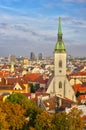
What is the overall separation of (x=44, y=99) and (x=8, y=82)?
1101 inches

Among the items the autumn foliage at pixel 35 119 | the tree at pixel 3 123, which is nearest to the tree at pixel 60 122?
the autumn foliage at pixel 35 119

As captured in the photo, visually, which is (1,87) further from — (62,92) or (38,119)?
(38,119)

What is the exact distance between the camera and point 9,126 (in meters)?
45.6

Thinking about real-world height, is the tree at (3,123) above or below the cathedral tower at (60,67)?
below

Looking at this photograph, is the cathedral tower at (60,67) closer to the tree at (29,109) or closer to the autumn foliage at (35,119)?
the tree at (29,109)

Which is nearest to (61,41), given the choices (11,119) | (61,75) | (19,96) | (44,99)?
(61,75)

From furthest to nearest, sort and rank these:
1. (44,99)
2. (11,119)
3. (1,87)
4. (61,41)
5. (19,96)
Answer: (1,87)
(61,41)
(44,99)
(19,96)
(11,119)

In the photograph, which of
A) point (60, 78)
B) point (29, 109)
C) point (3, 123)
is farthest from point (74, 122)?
point (60, 78)

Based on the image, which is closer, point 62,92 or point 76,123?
point 76,123

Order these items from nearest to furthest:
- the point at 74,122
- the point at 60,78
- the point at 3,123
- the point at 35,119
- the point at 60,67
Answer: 1. the point at 74,122
2. the point at 3,123
3. the point at 35,119
4. the point at 60,67
5. the point at 60,78

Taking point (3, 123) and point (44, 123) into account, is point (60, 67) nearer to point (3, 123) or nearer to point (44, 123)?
point (44, 123)

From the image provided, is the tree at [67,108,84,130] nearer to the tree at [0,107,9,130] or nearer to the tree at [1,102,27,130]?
the tree at [1,102,27,130]

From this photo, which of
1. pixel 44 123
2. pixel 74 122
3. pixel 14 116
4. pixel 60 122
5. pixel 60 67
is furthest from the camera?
pixel 60 67

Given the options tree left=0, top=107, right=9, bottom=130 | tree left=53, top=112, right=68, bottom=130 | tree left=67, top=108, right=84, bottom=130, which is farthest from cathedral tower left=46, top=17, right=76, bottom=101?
tree left=53, top=112, right=68, bottom=130
